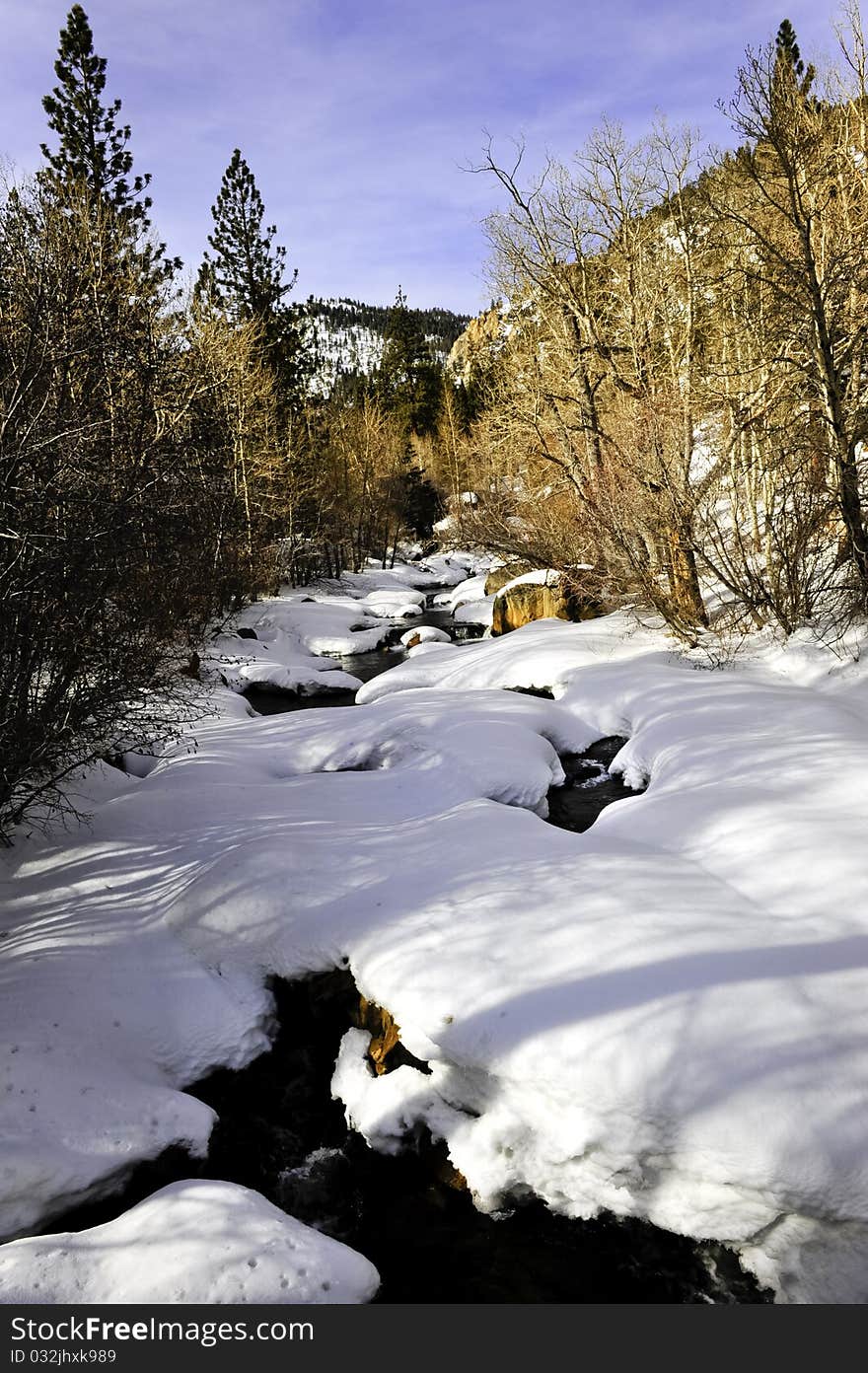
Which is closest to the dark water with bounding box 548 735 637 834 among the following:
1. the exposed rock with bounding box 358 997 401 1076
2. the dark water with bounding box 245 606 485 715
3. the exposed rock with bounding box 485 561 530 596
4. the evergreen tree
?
the exposed rock with bounding box 358 997 401 1076

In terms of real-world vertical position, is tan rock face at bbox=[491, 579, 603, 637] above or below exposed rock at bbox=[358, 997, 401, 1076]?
above

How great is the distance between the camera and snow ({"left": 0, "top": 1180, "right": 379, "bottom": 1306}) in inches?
132

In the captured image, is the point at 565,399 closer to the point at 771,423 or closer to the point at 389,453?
the point at 771,423

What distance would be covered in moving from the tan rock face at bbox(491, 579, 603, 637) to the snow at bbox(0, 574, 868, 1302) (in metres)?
7.88

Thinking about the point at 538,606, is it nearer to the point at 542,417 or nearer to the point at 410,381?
the point at 542,417

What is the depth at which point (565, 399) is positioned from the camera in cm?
1612

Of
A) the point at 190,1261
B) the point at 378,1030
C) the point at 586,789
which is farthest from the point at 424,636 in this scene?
the point at 190,1261

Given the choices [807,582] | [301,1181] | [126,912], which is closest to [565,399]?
[807,582]

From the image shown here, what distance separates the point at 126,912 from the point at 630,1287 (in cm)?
453

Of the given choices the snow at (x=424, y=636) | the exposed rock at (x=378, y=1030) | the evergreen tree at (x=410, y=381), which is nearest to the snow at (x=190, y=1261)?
the exposed rock at (x=378, y=1030)

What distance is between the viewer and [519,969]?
4652 millimetres

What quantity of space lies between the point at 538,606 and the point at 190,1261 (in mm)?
15098

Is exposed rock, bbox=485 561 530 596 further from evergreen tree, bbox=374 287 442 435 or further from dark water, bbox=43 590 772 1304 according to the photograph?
evergreen tree, bbox=374 287 442 435

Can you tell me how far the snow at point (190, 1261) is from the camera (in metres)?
3.34
